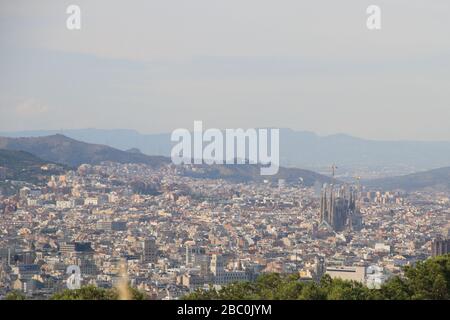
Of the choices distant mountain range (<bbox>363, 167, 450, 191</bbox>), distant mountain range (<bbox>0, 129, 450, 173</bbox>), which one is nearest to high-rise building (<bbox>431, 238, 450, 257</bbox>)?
distant mountain range (<bbox>0, 129, 450, 173</bbox>)

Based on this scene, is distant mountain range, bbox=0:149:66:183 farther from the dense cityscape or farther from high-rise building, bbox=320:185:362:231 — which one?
high-rise building, bbox=320:185:362:231

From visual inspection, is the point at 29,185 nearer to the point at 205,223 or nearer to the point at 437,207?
the point at 205,223

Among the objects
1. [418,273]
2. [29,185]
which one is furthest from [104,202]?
[418,273]

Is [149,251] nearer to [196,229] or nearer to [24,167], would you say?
[196,229]

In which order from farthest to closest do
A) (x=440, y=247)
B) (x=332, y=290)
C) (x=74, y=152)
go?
(x=74, y=152), (x=440, y=247), (x=332, y=290)

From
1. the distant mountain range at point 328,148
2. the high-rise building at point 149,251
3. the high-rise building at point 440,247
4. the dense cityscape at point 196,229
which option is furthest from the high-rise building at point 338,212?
the high-rise building at point 440,247

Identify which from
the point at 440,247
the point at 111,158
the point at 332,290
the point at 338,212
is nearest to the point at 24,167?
the point at 111,158
